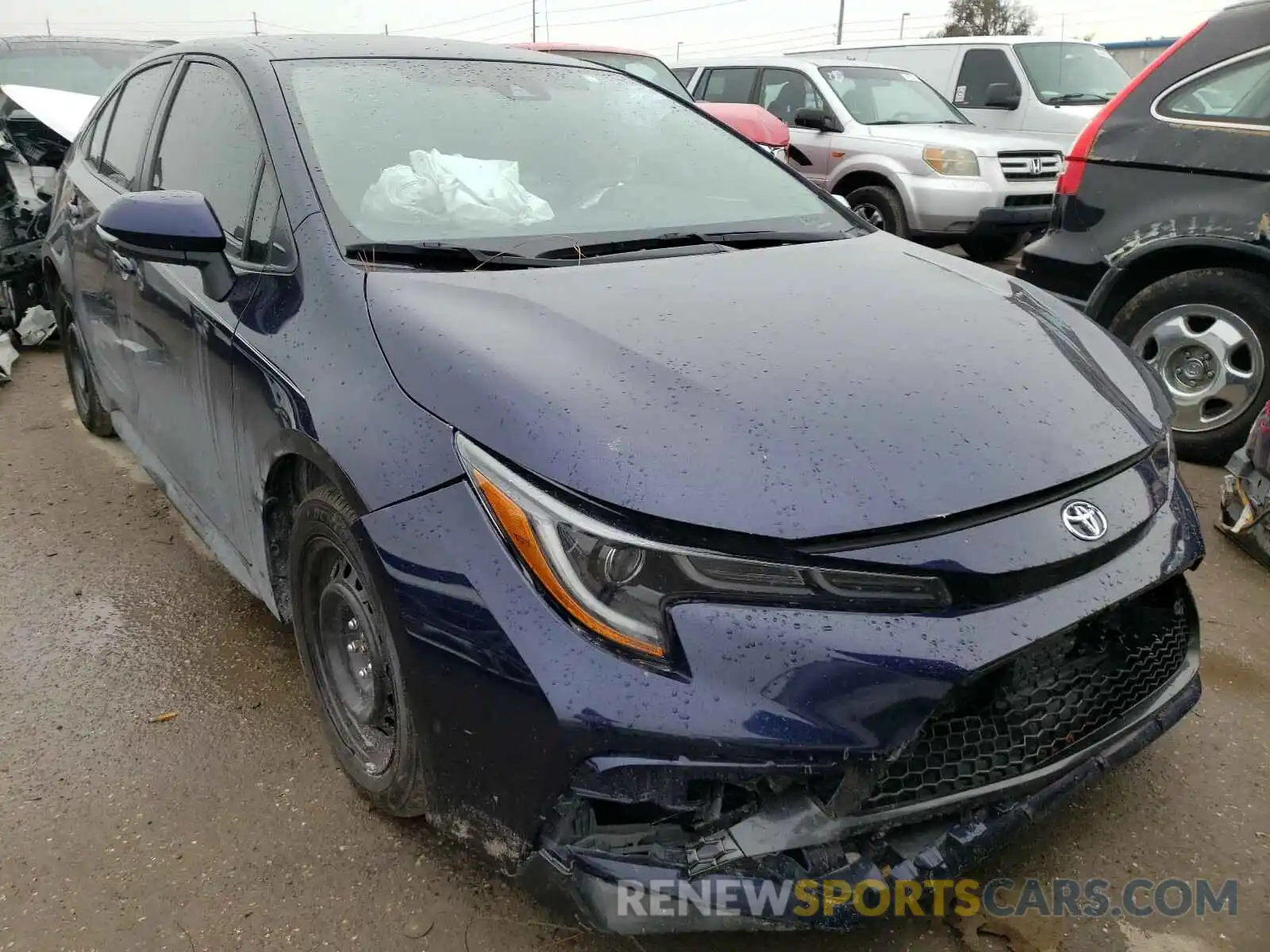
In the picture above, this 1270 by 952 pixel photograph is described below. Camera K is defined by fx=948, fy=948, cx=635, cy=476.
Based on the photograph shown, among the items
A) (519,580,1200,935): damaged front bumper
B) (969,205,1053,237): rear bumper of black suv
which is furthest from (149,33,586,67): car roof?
(969,205,1053,237): rear bumper of black suv

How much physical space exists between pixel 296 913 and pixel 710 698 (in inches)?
41.1

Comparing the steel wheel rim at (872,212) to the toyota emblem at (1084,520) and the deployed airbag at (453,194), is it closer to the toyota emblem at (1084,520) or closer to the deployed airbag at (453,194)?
the deployed airbag at (453,194)

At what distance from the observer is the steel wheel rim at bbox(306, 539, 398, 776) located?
1873 millimetres

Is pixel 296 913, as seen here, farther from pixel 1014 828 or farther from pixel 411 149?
pixel 411 149

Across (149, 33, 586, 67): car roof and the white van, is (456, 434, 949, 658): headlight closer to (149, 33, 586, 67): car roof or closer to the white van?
(149, 33, 586, 67): car roof

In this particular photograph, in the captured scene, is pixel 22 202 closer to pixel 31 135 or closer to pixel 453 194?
pixel 31 135

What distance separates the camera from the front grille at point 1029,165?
745cm

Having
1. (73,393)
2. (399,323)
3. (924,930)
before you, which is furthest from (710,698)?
(73,393)

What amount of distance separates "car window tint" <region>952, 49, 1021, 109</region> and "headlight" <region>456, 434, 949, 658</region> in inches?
357

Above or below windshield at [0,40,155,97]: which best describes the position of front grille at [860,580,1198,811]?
below

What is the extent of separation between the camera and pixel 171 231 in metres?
2.17

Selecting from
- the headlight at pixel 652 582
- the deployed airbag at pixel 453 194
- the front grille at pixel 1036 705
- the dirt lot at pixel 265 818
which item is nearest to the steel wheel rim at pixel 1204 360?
the dirt lot at pixel 265 818

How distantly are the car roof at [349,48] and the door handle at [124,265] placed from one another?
2.22 ft

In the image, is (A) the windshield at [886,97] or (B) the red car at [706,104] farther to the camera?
(A) the windshield at [886,97]
